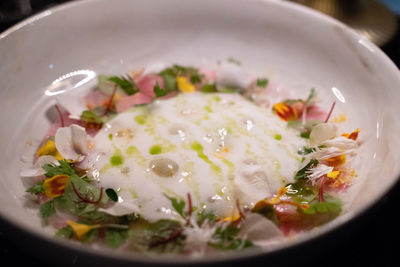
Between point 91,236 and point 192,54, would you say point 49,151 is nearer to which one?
point 91,236

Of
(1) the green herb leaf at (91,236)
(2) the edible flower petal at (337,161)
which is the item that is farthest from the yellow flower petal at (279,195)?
(1) the green herb leaf at (91,236)

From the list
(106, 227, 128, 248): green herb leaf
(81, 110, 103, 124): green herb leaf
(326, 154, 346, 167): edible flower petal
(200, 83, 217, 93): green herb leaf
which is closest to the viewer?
(106, 227, 128, 248): green herb leaf

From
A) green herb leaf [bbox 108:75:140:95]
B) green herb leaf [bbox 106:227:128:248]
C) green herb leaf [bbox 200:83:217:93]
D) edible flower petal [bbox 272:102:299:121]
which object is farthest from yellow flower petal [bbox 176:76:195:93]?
green herb leaf [bbox 106:227:128:248]

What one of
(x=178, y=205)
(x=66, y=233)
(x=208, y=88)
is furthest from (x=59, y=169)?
(x=208, y=88)

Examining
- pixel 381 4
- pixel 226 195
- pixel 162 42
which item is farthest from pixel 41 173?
pixel 381 4

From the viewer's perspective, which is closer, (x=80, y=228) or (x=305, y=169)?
(x=80, y=228)

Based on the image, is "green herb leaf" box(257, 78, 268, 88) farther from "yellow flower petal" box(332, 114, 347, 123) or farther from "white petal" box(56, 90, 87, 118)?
"white petal" box(56, 90, 87, 118)
